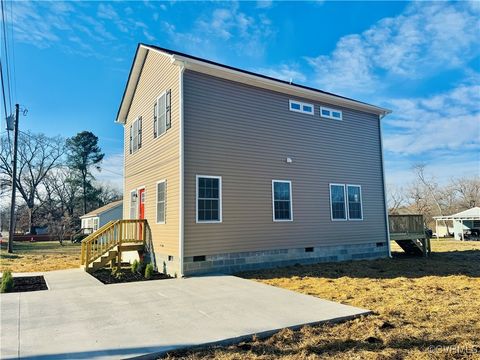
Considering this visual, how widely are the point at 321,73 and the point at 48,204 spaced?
41982mm

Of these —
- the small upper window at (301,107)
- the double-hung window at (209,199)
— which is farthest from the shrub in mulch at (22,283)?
the small upper window at (301,107)

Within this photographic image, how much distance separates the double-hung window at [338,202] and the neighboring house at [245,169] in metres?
0.04

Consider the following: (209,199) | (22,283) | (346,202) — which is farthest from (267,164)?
(22,283)

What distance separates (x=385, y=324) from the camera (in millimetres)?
4773

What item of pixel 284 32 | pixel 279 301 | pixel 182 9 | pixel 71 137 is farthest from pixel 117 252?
pixel 71 137

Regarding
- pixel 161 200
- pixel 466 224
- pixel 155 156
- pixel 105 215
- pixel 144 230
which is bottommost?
pixel 466 224

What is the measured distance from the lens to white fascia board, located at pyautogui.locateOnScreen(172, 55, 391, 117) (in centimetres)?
995

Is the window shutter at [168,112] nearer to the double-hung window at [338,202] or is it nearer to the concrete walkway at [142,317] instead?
the concrete walkway at [142,317]

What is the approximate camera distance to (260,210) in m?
11.1

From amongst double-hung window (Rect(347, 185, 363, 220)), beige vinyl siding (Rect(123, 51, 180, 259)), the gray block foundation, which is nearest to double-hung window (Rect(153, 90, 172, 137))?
beige vinyl siding (Rect(123, 51, 180, 259))

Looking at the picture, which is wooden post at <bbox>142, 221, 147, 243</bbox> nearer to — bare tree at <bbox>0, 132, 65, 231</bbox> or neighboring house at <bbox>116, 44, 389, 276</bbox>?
neighboring house at <bbox>116, 44, 389, 276</bbox>

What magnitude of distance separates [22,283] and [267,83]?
31.2 feet

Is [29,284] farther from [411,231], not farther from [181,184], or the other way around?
[411,231]

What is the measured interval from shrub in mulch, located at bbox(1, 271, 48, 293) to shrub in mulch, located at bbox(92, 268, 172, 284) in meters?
1.47
